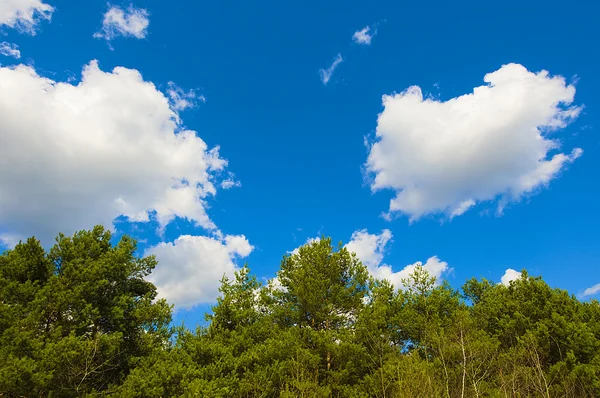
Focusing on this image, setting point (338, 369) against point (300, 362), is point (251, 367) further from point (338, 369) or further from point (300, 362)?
point (338, 369)

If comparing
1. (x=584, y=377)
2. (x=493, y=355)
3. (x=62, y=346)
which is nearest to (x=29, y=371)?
(x=62, y=346)

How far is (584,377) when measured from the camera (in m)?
21.9

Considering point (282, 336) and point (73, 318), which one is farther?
point (282, 336)

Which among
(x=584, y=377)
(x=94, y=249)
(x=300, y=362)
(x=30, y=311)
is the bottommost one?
(x=584, y=377)

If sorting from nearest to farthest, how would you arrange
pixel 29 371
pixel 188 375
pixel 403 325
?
pixel 29 371 → pixel 188 375 → pixel 403 325

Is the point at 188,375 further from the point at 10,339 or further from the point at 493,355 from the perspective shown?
the point at 493,355

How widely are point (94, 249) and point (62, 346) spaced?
232 inches

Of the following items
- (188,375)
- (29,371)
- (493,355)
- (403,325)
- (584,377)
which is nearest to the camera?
(29,371)

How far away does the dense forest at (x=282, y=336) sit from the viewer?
19547mm

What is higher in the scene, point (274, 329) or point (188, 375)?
point (274, 329)

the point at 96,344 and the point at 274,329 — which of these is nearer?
the point at 96,344

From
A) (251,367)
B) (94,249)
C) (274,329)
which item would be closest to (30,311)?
(94,249)

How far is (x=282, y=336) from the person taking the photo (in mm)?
24062

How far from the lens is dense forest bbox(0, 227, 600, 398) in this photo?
64.1ft
